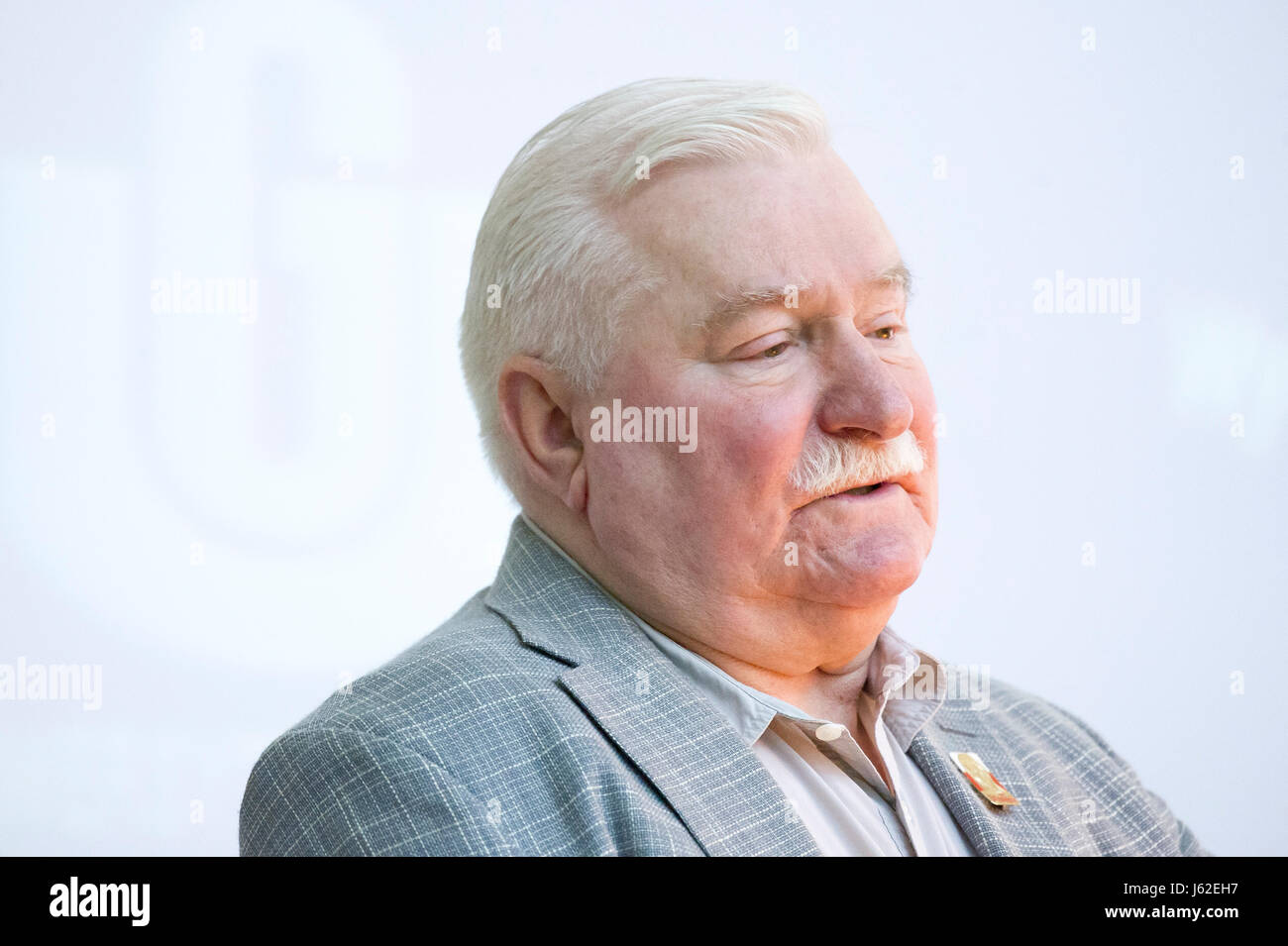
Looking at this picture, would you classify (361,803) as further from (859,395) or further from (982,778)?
(982,778)

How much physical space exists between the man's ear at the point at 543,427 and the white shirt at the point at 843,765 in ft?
0.29

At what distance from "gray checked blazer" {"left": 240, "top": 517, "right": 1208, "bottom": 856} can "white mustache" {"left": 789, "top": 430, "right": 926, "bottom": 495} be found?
30 centimetres

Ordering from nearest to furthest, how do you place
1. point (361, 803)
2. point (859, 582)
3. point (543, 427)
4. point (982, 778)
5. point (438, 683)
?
point (361, 803) → point (438, 683) → point (859, 582) → point (543, 427) → point (982, 778)

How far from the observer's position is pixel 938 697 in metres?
1.99

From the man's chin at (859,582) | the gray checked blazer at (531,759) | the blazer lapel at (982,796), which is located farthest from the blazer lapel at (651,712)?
the blazer lapel at (982,796)

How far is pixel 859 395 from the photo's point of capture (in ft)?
5.79

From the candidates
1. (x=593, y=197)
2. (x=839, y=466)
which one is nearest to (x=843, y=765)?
(x=839, y=466)

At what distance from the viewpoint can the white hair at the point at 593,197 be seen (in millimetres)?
1802

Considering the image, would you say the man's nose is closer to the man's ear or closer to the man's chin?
the man's chin

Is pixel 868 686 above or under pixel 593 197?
under

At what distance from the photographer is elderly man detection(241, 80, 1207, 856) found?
1636 millimetres

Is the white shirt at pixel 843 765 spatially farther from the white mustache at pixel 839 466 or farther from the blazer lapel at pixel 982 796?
the white mustache at pixel 839 466

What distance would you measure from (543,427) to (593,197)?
323 mm
